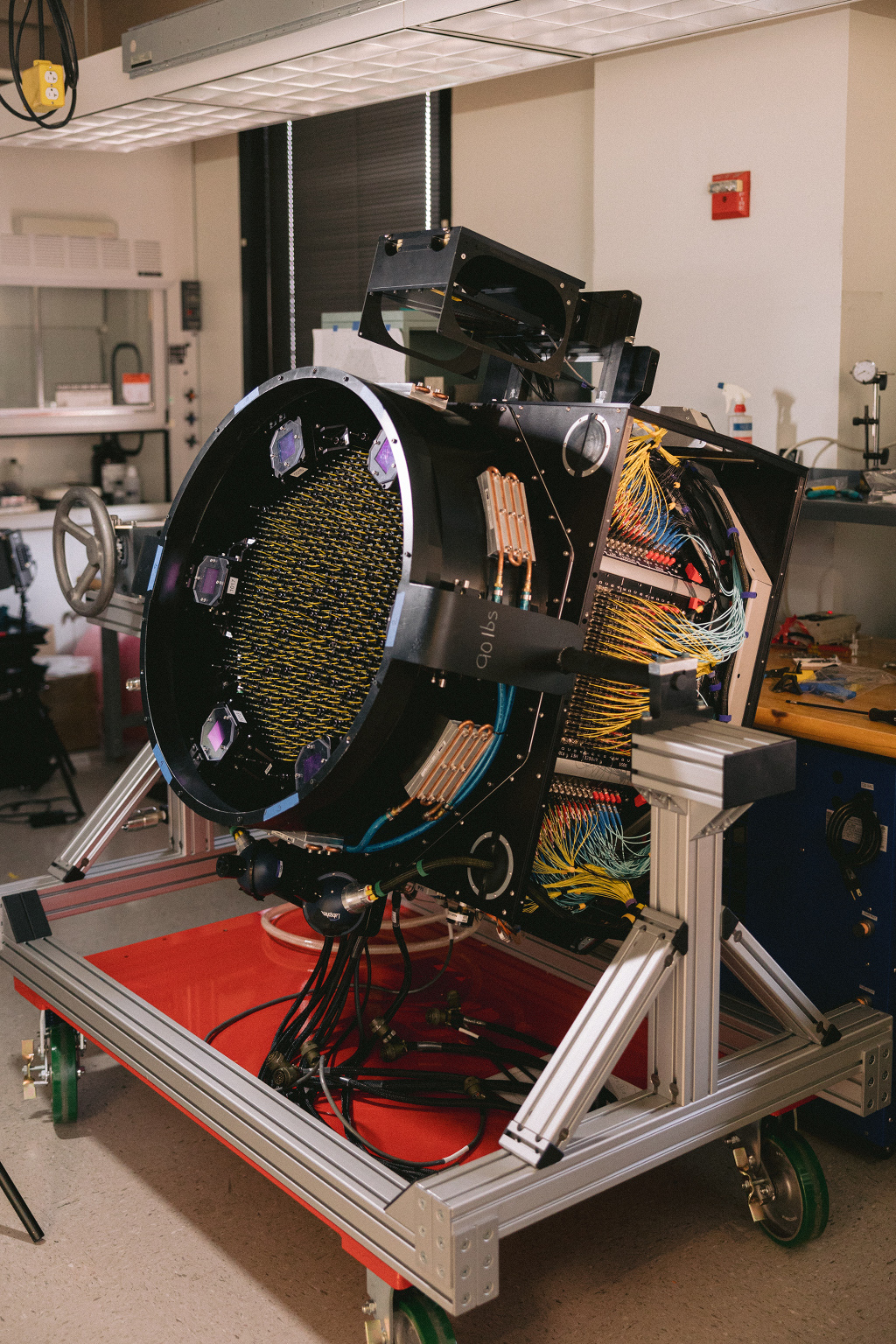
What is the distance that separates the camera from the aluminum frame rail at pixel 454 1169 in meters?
1.54

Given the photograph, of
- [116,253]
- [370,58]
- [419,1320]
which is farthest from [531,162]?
[419,1320]

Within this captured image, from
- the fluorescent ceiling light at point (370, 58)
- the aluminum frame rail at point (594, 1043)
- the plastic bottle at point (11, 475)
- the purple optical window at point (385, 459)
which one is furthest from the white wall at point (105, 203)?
the aluminum frame rail at point (594, 1043)

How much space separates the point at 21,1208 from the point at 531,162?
11.1ft

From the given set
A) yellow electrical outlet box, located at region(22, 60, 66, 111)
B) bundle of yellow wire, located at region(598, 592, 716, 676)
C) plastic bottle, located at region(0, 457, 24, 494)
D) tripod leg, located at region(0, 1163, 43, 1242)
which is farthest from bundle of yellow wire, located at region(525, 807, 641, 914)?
plastic bottle, located at region(0, 457, 24, 494)

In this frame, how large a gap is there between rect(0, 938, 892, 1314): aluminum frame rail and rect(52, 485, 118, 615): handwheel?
0.73 meters

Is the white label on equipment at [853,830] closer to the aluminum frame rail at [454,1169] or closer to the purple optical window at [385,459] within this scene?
the aluminum frame rail at [454,1169]

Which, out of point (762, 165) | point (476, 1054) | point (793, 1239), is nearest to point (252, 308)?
point (762, 165)

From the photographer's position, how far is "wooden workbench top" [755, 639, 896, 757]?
223cm

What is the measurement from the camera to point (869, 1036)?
2.10 metres

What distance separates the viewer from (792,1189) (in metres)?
2.07

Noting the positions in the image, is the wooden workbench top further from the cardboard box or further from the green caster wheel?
the cardboard box

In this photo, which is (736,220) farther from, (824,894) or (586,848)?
(586,848)

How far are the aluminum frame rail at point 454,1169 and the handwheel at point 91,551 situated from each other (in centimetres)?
73

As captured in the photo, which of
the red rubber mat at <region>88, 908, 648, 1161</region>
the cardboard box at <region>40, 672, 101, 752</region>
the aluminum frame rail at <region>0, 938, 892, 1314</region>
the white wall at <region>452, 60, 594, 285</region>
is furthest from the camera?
the cardboard box at <region>40, 672, 101, 752</region>
